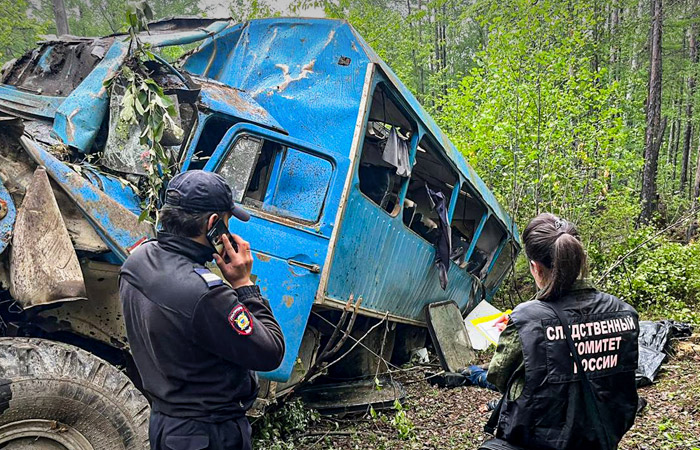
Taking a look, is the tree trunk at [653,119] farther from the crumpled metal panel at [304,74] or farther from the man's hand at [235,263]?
the man's hand at [235,263]

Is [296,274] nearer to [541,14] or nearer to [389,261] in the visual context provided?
[389,261]

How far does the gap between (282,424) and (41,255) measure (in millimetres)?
2311

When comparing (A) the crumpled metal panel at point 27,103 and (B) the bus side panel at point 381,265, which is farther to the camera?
(B) the bus side panel at point 381,265

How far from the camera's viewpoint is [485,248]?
7.02 metres

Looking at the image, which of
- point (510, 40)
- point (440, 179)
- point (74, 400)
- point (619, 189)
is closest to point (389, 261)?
point (440, 179)

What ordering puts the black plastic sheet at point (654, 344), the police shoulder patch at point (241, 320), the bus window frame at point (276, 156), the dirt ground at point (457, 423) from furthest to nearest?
the black plastic sheet at point (654, 344), the dirt ground at point (457, 423), the bus window frame at point (276, 156), the police shoulder patch at point (241, 320)

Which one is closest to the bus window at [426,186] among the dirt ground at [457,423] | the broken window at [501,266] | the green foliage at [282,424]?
the broken window at [501,266]

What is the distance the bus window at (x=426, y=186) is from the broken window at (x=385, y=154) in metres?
0.30

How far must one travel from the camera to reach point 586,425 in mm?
1853

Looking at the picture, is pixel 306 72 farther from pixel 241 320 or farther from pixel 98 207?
pixel 241 320

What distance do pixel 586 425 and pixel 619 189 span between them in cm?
845

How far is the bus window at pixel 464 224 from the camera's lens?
20.9ft

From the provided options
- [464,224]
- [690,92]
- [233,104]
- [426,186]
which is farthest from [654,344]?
[690,92]

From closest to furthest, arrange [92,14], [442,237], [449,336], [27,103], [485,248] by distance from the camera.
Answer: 1. [27,103]
2. [442,237]
3. [449,336]
4. [485,248]
5. [92,14]
